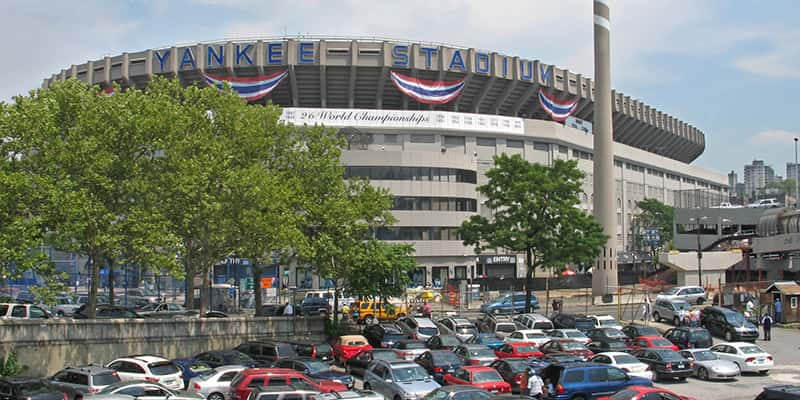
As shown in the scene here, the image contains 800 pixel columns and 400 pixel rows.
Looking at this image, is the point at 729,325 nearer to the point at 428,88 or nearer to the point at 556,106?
the point at 428,88

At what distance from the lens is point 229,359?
32.1m

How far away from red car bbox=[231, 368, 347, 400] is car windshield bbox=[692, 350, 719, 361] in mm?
16045

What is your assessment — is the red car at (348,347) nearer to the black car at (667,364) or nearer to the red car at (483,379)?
the red car at (483,379)

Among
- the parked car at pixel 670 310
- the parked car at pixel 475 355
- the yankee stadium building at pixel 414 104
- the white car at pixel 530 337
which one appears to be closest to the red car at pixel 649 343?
the white car at pixel 530 337

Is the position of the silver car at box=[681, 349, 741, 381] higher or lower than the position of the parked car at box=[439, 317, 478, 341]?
lower

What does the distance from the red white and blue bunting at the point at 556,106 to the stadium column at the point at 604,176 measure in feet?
73.1

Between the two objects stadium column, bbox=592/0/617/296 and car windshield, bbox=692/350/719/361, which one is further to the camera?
stadium column, bbox=592/0/617/296

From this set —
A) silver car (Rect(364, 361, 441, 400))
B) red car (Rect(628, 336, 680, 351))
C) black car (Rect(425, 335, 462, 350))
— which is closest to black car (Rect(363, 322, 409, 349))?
black car (Rect(425, 335, 462, 350))

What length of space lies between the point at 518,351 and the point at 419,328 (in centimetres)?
814

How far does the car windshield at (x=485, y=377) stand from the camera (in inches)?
1050

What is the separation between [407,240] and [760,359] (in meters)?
55.4

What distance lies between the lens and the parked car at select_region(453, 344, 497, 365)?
106ft

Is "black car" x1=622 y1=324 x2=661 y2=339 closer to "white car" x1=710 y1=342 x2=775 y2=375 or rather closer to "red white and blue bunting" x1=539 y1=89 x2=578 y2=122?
"white car" x1=710 y1=342 x2=775 y2=375

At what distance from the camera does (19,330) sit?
33625 millimetres
